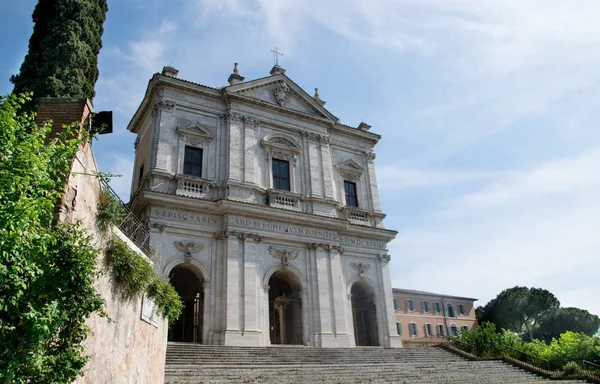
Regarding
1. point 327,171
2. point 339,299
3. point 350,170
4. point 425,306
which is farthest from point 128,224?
point 425,306

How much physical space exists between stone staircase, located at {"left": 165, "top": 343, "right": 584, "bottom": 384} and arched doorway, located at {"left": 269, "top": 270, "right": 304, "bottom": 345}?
3.08 meters

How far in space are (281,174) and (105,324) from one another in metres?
17.0

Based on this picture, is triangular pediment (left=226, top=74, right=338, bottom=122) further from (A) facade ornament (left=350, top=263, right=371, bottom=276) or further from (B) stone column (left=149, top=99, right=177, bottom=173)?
(A) facade ornament (left=350, top=263, right=371, bottom=276)

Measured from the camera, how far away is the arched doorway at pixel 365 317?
23.6 metres

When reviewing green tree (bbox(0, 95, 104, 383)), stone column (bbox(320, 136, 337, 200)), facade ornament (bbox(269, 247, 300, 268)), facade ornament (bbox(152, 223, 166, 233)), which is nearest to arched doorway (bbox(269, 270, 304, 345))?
facade ornament (bbox(269, 247, 300, 268))

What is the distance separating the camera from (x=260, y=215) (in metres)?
21.1

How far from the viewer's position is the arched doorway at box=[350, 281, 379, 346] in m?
23.6

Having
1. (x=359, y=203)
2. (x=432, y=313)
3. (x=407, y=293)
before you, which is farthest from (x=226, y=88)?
(x=432, y=313)

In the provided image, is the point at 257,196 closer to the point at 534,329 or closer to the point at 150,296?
the point at 150,296

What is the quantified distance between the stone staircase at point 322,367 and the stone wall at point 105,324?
11.4 feet

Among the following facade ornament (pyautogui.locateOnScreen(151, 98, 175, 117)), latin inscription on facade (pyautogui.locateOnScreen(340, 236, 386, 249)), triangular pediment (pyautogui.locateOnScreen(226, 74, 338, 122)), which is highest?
triangular pediment (pyautogui.locateOnScreen(226, 74, 338, 122))

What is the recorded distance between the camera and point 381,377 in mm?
14609

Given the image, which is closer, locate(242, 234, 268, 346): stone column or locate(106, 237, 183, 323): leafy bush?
locate(106, 237, 183, 323): leafy bush

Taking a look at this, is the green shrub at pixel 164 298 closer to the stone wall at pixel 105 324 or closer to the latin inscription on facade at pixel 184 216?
the stone wall at pixel 105 324
